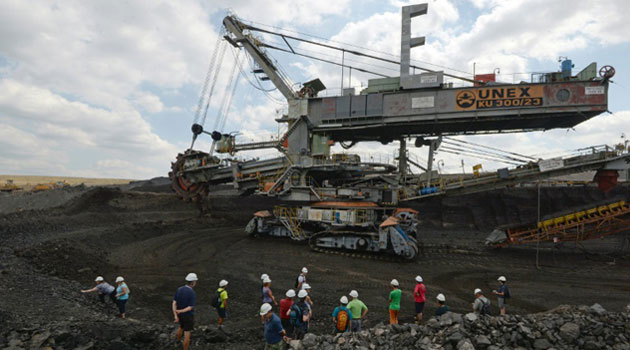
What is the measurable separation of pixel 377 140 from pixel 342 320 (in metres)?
15.8

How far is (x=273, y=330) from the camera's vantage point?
14.8ft

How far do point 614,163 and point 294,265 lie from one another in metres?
14.3

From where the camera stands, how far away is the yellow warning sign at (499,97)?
14953 millimetres

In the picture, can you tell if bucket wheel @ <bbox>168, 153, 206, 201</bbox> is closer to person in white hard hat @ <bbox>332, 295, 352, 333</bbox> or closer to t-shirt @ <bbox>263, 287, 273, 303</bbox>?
t-shirt @ <bbox>263, 287, 273, 303</bbox>

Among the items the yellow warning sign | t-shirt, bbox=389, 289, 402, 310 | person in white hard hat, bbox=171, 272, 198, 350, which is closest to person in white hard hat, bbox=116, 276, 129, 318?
person in white hard hat, bbox=171, 272, 198, 350

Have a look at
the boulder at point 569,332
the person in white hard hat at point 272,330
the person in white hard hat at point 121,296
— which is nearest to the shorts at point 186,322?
the person in white hard hat at point 272,330

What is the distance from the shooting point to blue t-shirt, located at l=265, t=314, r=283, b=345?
4.48m

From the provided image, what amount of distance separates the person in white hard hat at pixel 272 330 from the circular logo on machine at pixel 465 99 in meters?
14.9

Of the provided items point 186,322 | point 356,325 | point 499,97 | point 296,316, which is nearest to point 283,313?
point 296,316

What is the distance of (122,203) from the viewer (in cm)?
2066

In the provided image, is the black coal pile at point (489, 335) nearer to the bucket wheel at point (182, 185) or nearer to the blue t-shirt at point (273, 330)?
the blue t-shirt at point (273, 330)

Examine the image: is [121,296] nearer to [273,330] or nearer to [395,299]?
[273,330]

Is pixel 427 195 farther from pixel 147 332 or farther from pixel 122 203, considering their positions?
pixel 122 203

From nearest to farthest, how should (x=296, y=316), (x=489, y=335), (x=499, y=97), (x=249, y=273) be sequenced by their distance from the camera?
(x=489, y=335)
(x=296, y=316)
(x=249, y=273)
(x=499, y=97)
